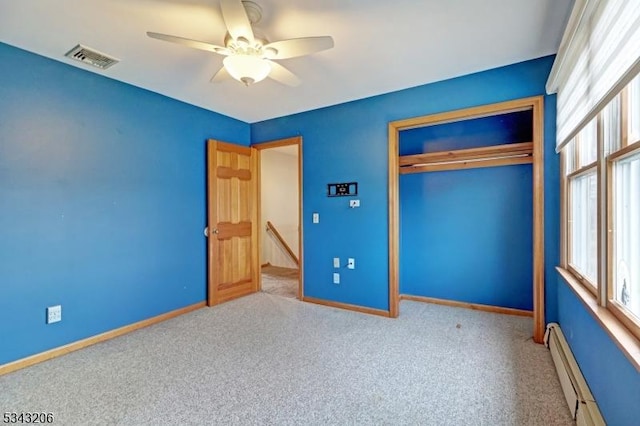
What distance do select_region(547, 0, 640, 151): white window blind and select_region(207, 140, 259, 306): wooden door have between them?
3346 mm

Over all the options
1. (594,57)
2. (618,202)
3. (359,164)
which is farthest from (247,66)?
(618,202)

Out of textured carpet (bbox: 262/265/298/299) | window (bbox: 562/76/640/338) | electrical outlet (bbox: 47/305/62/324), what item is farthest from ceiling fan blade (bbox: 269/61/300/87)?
textured carpet (bbox: 262/265/298/299)

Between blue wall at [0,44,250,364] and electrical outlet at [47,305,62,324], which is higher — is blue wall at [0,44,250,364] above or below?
above

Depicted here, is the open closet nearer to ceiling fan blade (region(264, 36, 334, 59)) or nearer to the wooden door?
ceiling fan blade (region(264, 36, 334, 59))

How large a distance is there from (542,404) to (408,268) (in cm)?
223

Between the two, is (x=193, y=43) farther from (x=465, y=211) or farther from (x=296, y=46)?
(x=465, y=211)

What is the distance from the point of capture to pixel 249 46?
74.3 inches

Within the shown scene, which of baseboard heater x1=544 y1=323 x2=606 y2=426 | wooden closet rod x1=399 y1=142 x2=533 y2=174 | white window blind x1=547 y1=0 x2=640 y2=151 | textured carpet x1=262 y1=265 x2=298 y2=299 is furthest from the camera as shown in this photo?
textured carpet x1=262 y1=265 x2=298 y2=299

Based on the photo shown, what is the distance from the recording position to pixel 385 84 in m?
3.01

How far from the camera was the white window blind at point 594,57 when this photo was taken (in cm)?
114

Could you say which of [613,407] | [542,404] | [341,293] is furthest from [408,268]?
[613,407]

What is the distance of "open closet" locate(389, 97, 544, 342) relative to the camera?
10.6 feet

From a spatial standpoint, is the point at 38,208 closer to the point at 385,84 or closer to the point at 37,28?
the point at 37,28

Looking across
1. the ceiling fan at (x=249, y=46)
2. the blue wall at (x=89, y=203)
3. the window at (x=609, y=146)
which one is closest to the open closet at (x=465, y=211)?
the window at (x=609, y=146)
